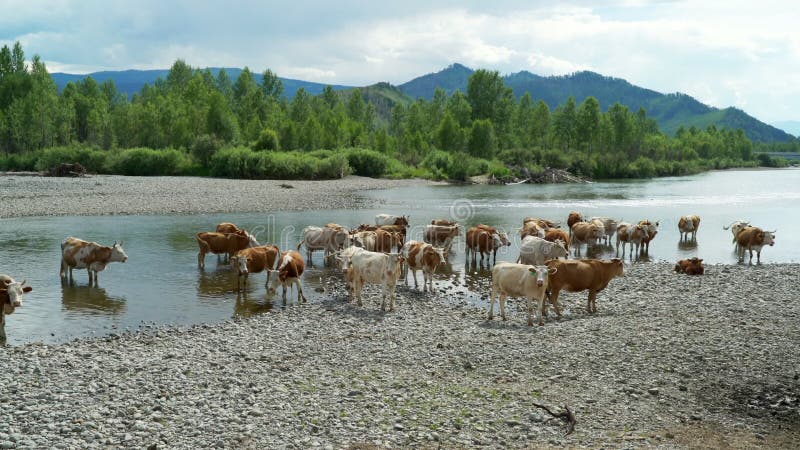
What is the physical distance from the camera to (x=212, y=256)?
26078 millimetres

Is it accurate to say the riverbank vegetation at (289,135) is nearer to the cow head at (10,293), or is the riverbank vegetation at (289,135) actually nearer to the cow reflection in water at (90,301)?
the cow reflection in water at (90,301)

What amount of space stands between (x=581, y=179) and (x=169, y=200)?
62712mm

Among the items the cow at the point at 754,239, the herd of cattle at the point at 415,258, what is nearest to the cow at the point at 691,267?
the herd of cattle at the point at 415,258

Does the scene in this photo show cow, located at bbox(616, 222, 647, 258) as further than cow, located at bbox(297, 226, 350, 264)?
Yes

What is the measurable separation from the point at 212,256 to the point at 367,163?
5848 centimetres

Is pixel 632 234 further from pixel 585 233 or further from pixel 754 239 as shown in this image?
pixel 754 239

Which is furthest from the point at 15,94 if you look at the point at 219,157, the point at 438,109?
the point at 438,109

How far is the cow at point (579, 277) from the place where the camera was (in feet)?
53.8

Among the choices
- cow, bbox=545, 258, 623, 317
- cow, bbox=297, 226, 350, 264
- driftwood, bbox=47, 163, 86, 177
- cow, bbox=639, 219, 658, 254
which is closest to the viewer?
cow, bbox=545, 258, 623, 317

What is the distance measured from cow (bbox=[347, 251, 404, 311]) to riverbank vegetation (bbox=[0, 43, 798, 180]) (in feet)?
181

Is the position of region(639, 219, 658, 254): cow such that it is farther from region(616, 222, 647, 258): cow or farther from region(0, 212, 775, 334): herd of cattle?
region(616, 222, 647, 258): cow

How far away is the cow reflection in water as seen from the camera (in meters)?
17.3

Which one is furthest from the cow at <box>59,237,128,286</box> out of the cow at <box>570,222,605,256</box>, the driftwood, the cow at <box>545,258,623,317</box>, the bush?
the bush

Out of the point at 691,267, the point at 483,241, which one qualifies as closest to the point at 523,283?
the point at 691,267
